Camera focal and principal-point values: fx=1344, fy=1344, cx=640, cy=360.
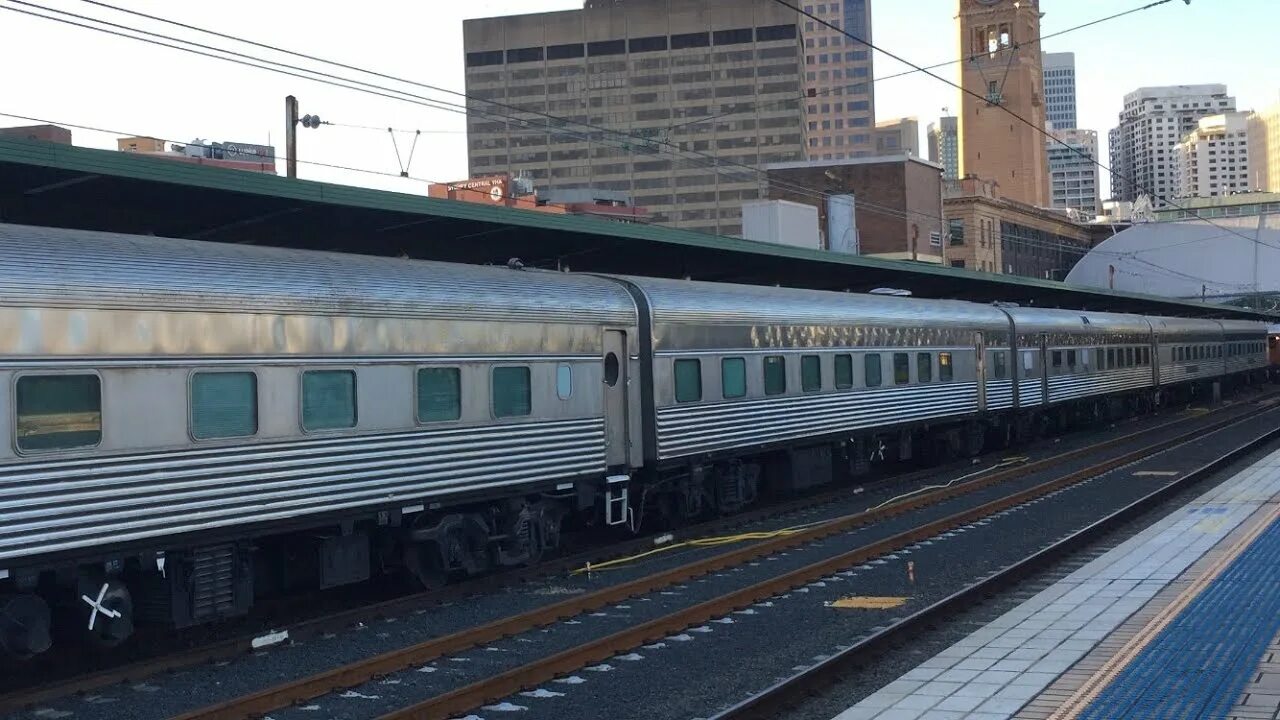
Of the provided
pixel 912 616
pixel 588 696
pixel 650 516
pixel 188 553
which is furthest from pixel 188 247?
pixel 650 516

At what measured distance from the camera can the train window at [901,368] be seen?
24375 millimetres

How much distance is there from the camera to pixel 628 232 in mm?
20547

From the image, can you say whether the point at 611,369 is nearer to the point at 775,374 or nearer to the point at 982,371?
the point at 775,374

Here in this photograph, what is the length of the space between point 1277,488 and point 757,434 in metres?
8.56

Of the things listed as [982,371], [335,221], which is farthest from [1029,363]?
[335,221]

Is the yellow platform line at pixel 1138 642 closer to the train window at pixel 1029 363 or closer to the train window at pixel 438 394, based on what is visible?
the train window at pixel 438 394

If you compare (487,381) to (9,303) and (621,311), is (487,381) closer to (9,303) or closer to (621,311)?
(621,311)

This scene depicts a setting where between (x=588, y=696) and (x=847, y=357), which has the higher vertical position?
(x=847, y=357)

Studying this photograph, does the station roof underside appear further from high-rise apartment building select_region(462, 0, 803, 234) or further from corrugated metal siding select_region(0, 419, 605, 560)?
high-rise apartment building select_region(462, 0, 803, 234)

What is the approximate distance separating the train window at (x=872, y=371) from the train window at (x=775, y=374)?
3122 millimetres

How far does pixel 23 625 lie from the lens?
10.1m

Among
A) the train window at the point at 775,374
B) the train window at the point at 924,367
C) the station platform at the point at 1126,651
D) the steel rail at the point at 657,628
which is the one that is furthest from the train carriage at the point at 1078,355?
the station platform at the point at 1126,651

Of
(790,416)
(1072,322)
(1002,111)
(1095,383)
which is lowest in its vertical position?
(1095,383)

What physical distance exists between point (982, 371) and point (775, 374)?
10.2 meters
